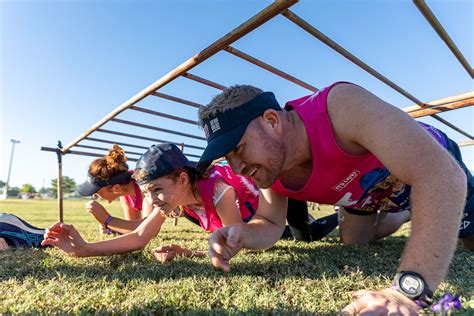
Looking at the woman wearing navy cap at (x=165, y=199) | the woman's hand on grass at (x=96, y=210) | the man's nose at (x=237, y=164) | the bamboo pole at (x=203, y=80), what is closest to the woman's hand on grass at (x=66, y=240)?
the woman wearing navy cap at (x=165, y=199)

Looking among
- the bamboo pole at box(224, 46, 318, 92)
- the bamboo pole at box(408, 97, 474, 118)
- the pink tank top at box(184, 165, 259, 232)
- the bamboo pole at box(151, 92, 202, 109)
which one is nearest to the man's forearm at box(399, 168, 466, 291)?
the pink tank top at box(184, 165, 259, 232)

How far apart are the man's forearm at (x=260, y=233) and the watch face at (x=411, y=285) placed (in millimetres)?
775

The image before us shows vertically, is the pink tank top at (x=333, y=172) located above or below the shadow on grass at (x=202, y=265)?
above

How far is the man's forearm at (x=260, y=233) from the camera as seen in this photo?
1.60 m

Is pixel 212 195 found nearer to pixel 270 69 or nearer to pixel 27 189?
pixel 270 69

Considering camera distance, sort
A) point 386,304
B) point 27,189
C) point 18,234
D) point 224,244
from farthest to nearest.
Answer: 1. point 27,189
2. point 18,234
3. point 224,244
4. point 386,304

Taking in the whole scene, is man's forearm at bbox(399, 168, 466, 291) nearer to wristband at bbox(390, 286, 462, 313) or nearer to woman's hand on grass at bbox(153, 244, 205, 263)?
wristband at bbox(390, 286, 462, 313)

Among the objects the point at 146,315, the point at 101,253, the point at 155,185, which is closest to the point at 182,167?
the point at 155,185

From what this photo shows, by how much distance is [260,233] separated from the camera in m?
1.67

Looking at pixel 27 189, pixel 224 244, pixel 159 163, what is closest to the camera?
pixel 224 244

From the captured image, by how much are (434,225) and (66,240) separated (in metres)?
1.91

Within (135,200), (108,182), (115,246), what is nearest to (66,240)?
(115,246)

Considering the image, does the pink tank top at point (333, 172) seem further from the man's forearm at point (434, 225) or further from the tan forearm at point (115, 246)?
the tan forearm at point (115, 246)

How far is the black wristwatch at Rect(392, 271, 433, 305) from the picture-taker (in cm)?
87
